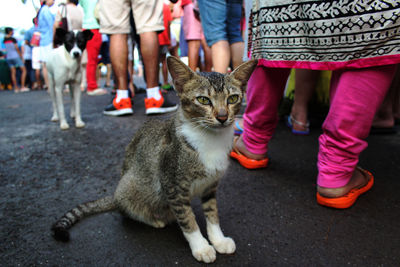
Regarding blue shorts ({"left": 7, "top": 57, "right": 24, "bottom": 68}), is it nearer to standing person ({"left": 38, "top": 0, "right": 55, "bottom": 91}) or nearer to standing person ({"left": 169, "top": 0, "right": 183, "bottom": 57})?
standing person ({"left": 38, "top": 0, "right": 55, "bottom": 91})

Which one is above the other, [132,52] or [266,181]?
[132,52]

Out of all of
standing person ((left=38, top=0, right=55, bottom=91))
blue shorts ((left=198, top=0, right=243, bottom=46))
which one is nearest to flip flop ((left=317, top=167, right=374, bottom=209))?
blue shorts ((left=198, top=0, right=243, bottom=46))

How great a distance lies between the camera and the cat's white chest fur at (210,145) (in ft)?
5.01

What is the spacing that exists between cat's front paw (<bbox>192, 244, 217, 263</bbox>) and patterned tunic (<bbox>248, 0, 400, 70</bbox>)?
1395 millimetres

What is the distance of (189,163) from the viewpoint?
1506 mm

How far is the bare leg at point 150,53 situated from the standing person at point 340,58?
212 centimetres

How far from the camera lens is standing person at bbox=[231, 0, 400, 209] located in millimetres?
1626

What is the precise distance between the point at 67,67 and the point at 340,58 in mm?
3713

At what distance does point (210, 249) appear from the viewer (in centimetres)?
149

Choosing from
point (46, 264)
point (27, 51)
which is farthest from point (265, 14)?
point (27, 51)

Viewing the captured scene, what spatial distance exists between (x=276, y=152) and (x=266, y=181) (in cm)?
68

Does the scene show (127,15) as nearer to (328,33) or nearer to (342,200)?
(328,33)

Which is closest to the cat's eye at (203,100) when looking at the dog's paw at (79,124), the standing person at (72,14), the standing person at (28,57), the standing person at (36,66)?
the dog's paw at (79,124)

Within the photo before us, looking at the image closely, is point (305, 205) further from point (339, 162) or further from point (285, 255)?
point (285, 255)
